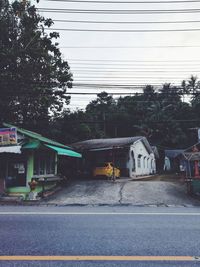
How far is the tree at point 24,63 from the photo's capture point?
23500 mm

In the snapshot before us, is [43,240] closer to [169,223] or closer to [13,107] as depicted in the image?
[169,223]

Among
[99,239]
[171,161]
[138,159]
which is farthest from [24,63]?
[171,161]

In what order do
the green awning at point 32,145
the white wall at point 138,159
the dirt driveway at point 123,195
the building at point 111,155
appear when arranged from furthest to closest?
the white wall at point 138,159 < the building at point 111,155 < the green awning at point 32,145 < the dirt driveway at point 123,195

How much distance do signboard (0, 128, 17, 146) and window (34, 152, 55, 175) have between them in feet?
5.86

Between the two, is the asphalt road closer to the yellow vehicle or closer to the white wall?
the yellow vehicle

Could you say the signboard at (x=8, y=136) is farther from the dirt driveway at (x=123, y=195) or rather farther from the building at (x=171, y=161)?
the building at (x=171, y=161)

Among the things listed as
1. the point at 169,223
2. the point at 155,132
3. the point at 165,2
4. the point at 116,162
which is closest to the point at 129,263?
the point at 169,223

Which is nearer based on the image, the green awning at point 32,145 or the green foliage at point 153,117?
the green awning at point 32,145

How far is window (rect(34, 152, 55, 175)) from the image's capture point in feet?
57.9

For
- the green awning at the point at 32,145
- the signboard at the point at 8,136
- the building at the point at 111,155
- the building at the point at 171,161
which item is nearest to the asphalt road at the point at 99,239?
the green awning at the point at 32,145

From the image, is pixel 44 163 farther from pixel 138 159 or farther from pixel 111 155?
pixel 138 159

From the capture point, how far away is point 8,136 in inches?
655

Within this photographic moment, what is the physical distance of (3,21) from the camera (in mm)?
23906

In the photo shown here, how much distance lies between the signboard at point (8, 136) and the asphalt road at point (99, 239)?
8903mm
